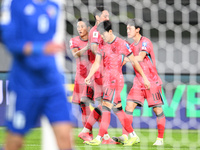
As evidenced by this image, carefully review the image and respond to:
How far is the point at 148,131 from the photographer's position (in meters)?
7.65

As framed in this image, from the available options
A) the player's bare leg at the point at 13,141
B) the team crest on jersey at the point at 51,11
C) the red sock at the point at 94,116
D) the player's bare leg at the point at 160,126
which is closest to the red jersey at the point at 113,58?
the red sock at the point at 94,116

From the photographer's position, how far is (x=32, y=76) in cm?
244

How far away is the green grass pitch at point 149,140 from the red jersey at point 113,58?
77 centimetres

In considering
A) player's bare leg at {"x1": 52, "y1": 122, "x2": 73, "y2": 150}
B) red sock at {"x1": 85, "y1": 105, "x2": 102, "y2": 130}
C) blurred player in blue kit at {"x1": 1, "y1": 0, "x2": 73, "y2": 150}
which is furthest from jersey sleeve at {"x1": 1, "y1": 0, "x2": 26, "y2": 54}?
red sock at {"x1": 85, "y1": 105, "x2": 102, "y2": 130}

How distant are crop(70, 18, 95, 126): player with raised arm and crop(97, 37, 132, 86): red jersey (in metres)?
0.50

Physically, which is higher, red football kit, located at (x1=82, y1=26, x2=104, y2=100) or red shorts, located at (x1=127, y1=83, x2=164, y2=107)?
red football kit, located at (x1=82, y1=26, x2=104, y2=100)

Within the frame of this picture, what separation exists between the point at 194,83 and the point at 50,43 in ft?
18.5

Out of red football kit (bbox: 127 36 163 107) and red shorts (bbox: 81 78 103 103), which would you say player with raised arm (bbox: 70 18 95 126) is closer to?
red shorts (bbox: 81 78 103 103)

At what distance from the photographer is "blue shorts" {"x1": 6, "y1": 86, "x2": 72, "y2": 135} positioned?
2.41m

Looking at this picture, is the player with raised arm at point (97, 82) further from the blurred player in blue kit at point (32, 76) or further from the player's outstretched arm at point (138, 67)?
the blurred player in blue kit at point (32, 76)

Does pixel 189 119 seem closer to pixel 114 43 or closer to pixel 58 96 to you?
pixel 114 43

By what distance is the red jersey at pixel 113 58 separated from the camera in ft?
17.6

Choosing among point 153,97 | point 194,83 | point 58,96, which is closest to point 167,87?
point 194,83

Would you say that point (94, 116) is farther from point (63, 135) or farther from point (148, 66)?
point (63, 135)
